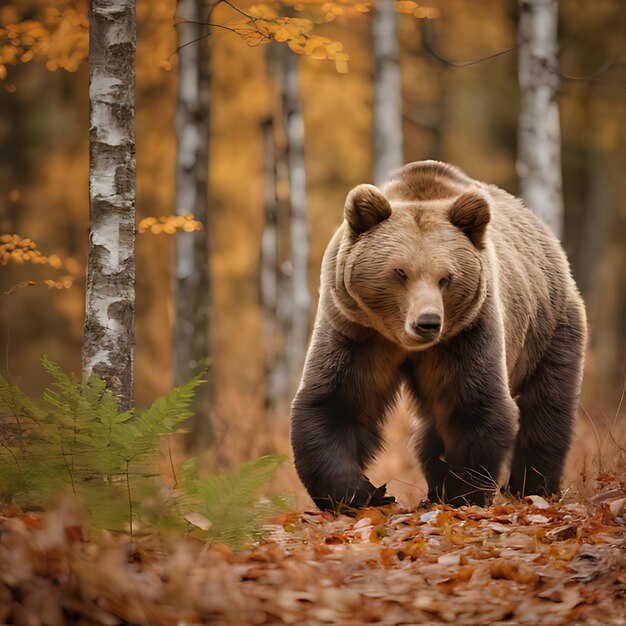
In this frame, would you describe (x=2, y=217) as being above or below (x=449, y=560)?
above

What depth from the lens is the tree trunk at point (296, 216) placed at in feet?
44.3

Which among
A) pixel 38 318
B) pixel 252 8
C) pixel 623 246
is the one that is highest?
pixel 252 8

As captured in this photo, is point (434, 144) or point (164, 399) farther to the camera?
point (434, 144)

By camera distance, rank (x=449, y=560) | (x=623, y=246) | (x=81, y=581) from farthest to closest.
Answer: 1. (x=623, y=246)
2. (x=449, y=560)
3. (x=81, y=581)

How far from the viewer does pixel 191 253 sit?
11.1 metres

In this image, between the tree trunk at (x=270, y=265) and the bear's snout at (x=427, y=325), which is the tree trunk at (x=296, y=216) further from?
the bear's snout at (x=427, y=325)

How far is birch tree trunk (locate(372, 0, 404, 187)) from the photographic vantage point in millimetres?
11039

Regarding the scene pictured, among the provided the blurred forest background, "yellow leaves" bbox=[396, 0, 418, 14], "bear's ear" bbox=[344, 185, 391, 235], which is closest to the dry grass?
"bear's ear" bbox=[344, 185, 391, 235]

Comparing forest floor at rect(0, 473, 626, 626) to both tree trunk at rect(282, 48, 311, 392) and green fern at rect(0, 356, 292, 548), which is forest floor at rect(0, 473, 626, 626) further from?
tree trunk at rect(282, 48, 311, 392)

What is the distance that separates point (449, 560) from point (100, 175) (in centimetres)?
325

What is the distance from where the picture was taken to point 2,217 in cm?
1833

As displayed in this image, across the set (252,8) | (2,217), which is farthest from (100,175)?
(2,217)

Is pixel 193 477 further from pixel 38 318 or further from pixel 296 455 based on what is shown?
pixel 38 318

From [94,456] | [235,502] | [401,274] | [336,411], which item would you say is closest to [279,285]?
[336,411]
